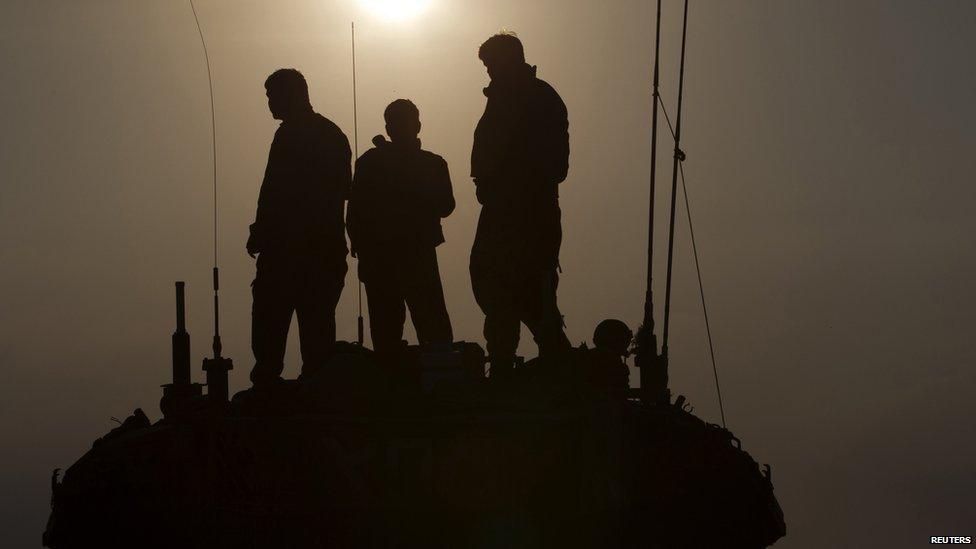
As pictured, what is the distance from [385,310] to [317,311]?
0.90 meters

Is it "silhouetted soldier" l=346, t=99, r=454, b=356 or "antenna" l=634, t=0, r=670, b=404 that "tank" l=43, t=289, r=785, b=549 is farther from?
"silhouetted soldier" l=346, t=99, r=454, b=356

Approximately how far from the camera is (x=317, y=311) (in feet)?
53.0

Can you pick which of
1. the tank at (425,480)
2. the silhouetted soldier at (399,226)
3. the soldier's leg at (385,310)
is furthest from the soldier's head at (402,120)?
the tank at (425,480)

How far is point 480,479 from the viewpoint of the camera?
42.4ft

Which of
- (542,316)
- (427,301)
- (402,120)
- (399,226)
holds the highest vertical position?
(402,120)

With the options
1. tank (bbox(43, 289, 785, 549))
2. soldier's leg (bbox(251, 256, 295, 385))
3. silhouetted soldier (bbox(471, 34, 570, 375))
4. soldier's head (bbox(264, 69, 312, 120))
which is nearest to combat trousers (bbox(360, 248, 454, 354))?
soldier's leg (bbox(251, 256, 295, 385))

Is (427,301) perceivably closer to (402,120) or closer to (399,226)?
(399,226)

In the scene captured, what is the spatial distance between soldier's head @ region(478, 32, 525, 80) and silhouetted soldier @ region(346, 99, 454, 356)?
5.97ft

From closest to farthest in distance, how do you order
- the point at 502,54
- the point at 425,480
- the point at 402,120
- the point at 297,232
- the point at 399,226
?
the point at 425,480 → the point at 502,54 → the point at 297,232 → the point at 402,120 → the point at 399,226

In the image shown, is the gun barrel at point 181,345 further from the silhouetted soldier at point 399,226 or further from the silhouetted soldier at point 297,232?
the silhouetted soldier at point 399,226

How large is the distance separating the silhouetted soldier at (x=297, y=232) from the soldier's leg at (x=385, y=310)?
2.12 ft

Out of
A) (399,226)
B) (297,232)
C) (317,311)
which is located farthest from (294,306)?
(399,226)

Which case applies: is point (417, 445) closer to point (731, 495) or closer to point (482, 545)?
point (482, 545)

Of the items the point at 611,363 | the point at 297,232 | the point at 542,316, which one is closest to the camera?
the point at 611,363
